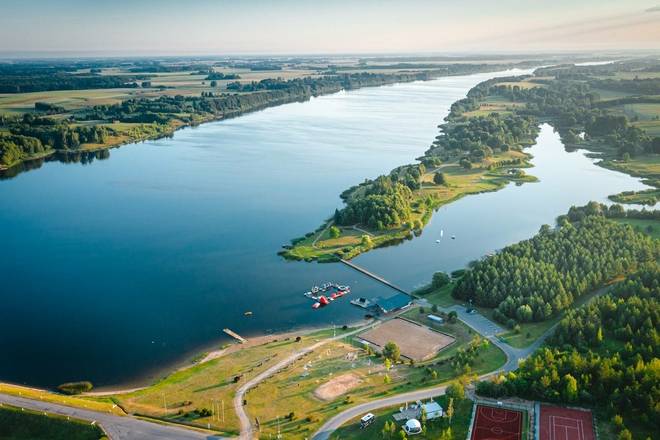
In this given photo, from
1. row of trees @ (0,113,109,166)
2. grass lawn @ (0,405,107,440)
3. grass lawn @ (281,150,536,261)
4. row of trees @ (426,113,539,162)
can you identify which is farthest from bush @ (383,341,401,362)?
row of trees @ (0,113,109,166)

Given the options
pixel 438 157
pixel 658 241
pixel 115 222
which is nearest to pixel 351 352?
pixel 658 241

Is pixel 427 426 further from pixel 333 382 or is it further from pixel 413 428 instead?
pixel 333 382

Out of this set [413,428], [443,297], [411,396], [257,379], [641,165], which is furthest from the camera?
[641,165]

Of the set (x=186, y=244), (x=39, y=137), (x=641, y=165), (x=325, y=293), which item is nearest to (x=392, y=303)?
(x=325, y=293)

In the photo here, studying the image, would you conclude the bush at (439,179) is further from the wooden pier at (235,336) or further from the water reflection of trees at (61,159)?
the water reflection of trees at (61,159)

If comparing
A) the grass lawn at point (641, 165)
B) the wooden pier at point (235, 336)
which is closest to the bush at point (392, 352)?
the wooden pier at point (235, 336)
